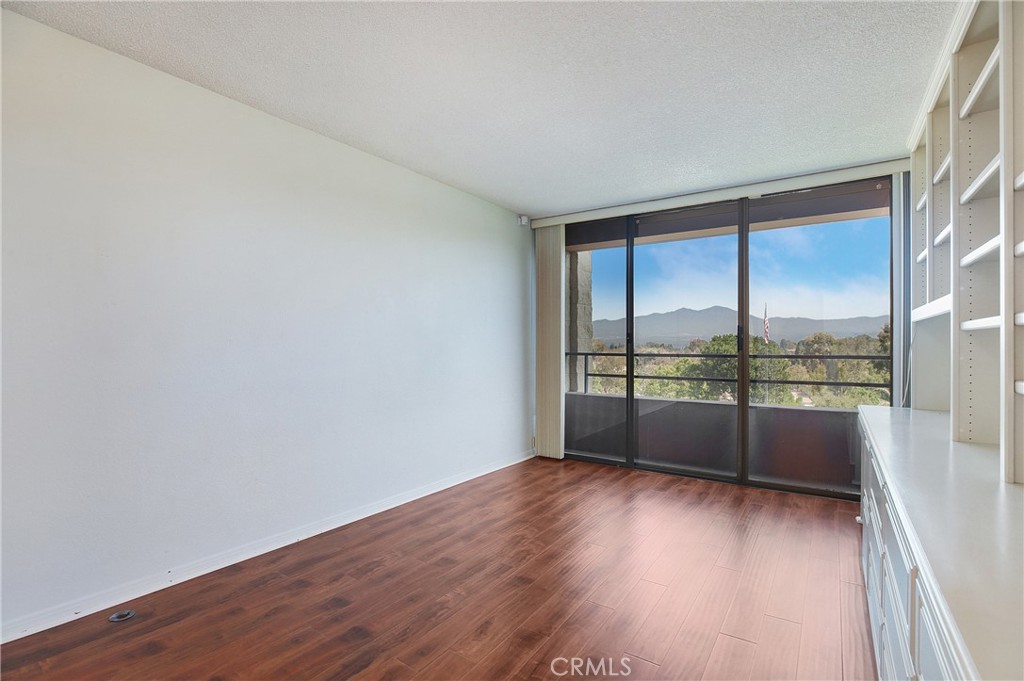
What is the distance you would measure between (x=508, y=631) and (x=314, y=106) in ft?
10.2

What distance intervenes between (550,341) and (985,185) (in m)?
3.83

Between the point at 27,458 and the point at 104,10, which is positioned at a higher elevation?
the point at 104,10

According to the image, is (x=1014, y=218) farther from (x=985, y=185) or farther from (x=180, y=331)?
(x=180, y=331)

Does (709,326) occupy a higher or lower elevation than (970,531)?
higher

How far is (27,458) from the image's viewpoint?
213 cm

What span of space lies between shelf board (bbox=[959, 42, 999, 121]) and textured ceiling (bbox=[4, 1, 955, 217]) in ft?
1.30

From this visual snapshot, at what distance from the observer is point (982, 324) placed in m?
1.85

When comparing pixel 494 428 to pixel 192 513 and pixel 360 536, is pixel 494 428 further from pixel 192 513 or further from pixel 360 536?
pixel 192 513

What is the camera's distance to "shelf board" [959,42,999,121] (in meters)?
1.76

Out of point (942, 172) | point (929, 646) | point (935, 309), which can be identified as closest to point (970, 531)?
point (929, 646)

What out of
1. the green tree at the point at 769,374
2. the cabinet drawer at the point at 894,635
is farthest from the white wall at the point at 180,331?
the cabinet drawer at the point at 894,635

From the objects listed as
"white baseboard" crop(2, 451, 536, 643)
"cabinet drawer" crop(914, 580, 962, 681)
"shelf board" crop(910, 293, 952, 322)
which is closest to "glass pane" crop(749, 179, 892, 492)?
"shelf board" crop(910, 293, 952, 322)

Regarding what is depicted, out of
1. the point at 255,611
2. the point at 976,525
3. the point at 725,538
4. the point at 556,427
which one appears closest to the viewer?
the point at 976,525

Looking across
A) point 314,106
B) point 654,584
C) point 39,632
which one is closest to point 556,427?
point 654,584
